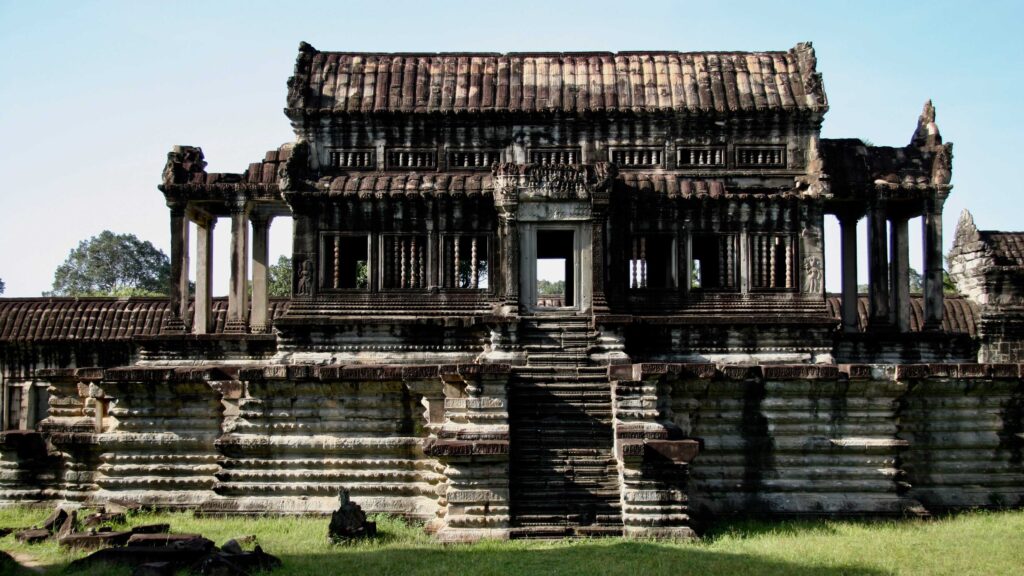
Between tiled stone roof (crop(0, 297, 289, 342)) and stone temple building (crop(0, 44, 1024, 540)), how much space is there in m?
5.58

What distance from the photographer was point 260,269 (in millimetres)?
19219

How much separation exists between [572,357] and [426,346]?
2.82 metres

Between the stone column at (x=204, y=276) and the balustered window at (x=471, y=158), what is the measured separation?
229 inches

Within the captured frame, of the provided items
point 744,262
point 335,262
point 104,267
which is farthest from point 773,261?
point 104,267

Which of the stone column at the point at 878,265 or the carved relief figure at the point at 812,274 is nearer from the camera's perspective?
the carved relief figure at the point at 812,274

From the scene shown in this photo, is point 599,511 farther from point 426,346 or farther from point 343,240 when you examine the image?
point 343,240

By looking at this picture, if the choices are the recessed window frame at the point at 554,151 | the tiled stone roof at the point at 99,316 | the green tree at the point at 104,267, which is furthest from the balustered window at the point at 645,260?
the green tree at the point at 104,267

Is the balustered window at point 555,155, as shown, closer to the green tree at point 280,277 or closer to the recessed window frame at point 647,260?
the recessed window frame at point 647,260

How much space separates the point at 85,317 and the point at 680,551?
18.7 m

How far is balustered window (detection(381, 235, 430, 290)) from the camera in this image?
15523 mm

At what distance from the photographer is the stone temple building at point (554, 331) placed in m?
12.1

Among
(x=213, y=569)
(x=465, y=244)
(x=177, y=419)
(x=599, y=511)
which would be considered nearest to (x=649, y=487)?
(x=599, y=511)

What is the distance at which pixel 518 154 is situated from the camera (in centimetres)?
1636

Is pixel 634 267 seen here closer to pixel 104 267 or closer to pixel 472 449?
pixel 472 449
